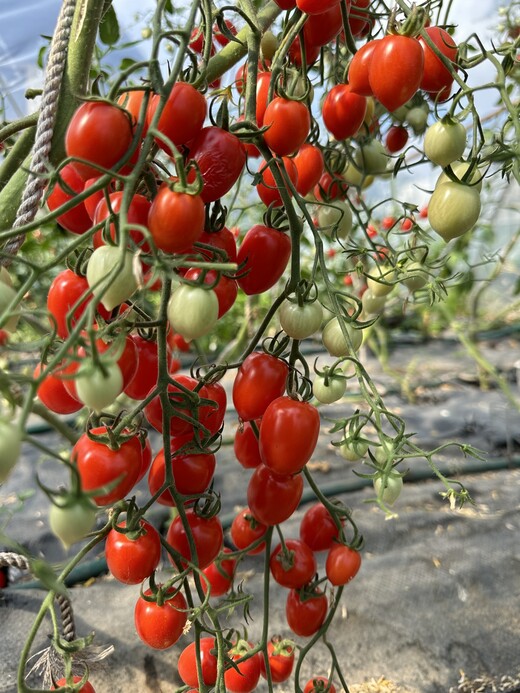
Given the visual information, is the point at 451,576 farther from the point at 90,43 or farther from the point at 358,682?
the point at 90,43

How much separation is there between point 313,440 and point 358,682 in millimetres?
652

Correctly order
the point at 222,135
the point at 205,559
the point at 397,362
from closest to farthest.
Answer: the point at 222,135 < the point at 205,559 < the point at 397,362

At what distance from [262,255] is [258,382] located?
0.37 feet

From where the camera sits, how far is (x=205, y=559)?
1.62 ft

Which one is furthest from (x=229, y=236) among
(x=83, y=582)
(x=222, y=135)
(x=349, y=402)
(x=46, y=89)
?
(x=349, y=402)

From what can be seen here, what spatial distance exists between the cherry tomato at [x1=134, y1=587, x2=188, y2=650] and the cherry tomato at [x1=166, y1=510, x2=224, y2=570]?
0.03m

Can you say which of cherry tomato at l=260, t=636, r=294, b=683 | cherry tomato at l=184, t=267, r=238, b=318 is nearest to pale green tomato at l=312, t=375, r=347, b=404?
cherry tomato at l=184, t=267, r=238, b=318

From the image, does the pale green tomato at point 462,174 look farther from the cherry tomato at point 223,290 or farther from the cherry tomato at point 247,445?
the cherry tomato at point 247,445

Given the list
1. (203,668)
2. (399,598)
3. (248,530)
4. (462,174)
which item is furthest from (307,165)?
(399,598)

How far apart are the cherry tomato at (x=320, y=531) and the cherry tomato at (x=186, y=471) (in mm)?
216

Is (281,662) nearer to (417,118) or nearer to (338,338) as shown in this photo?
(338,338)

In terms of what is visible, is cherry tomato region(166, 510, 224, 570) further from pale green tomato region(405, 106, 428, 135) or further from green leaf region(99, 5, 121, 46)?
green leaf region(99, 5, 121, 46)

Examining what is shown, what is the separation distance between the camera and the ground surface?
2.96ft

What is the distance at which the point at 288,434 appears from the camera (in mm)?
455
